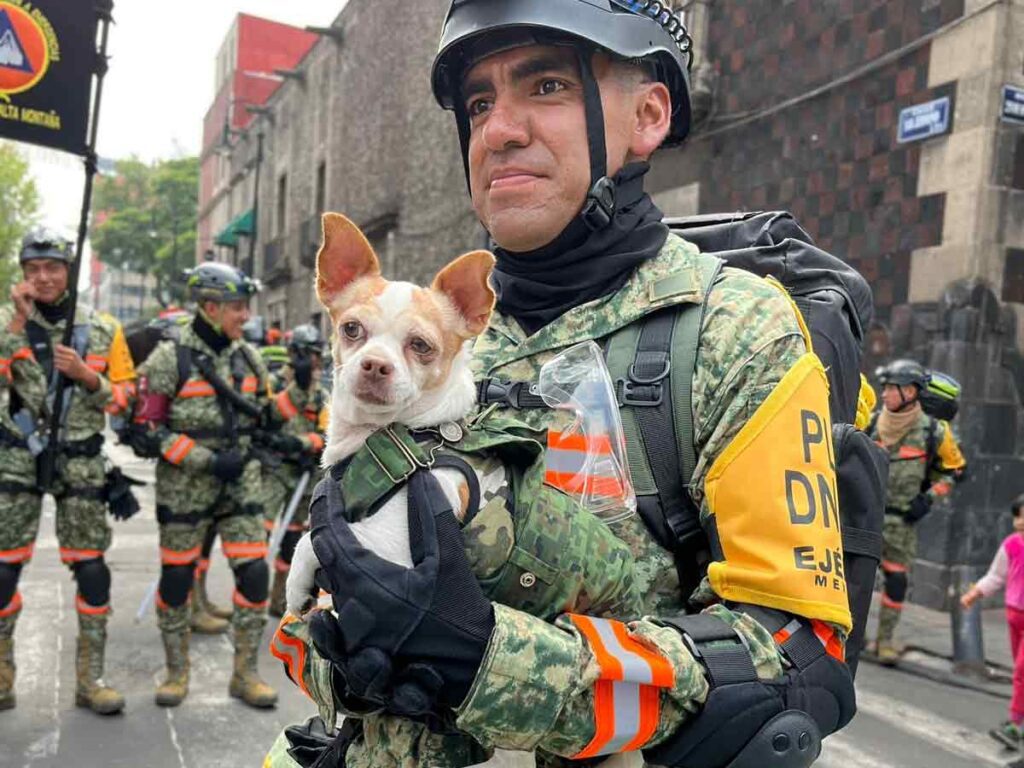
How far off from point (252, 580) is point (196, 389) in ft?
4.53

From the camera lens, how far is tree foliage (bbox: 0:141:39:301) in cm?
3875

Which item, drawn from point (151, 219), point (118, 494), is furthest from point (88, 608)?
point (151, 219)

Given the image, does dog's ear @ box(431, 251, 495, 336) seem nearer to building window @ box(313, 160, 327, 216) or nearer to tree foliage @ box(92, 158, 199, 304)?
building window @ box(313, 160, 327, 216)

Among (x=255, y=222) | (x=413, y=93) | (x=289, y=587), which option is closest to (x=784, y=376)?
(x=289, y=587)

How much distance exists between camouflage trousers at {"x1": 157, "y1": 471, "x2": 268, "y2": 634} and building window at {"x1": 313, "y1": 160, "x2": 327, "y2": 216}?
2200 centimetres

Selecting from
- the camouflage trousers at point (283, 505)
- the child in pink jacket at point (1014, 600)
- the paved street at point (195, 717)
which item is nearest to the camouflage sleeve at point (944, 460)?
the child in pink jacket at point (1014, 600)

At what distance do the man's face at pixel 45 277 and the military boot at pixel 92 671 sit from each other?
206cm

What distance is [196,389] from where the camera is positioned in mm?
6129

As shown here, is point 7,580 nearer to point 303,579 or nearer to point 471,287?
point 303,579

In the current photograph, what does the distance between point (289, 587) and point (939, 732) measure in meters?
5.65

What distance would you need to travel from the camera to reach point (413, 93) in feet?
70.5

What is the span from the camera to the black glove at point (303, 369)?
26.5ft

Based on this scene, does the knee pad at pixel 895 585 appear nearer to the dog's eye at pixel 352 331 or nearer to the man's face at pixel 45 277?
the man's face at pixel 45 277

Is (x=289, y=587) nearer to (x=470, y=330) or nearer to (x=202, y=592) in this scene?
(x=470, y=330)
